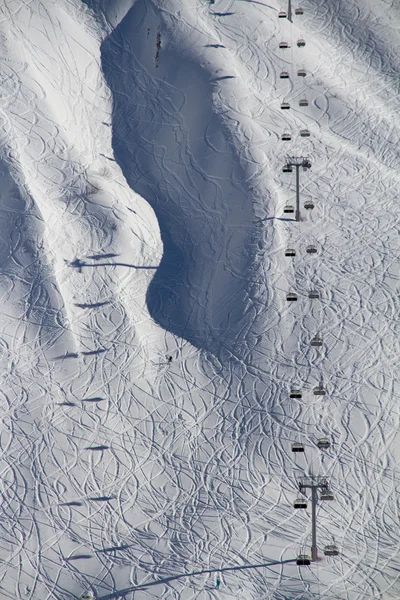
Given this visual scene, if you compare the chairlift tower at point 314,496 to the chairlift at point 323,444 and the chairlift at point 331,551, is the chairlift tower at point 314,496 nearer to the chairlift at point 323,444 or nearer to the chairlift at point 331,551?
the chairlift at point 331,551

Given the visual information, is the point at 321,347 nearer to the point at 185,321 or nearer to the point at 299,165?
the point at 185,321

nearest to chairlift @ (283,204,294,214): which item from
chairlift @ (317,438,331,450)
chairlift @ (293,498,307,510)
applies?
chairlift @ (317,438,331,450)

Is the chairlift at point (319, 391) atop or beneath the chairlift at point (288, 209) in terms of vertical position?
beneath

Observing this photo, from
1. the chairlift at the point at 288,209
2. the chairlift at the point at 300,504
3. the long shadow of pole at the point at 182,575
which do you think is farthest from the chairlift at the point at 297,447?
the chairlift at the point at 288,209

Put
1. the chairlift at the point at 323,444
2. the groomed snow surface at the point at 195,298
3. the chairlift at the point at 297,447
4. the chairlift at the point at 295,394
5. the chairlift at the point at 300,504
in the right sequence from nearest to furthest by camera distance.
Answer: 1. the chairlift at the point at 300,504
2. the groomed snow surface at the point at 195,298
3. the chairlift at the point at 297,447
4. the chairlift at the point at 323,444
5. the chairlift at the point at 295,394

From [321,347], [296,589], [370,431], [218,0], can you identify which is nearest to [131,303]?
[321,347]

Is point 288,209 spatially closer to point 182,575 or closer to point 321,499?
point 321,499

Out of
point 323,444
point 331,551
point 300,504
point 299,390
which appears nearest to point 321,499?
point 300,504
